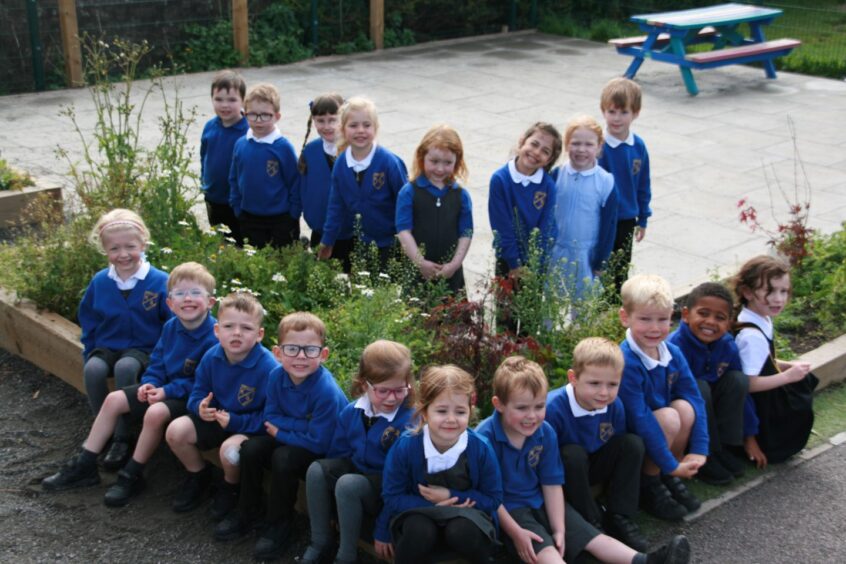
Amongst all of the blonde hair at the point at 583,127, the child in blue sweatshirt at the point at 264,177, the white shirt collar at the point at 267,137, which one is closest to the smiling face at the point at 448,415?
the blonde hair at the point at 583,127

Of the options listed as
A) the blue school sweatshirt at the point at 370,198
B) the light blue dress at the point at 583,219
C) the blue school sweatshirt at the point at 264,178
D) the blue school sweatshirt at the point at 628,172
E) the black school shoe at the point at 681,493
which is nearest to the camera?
the black school shoe at the point at 681,493

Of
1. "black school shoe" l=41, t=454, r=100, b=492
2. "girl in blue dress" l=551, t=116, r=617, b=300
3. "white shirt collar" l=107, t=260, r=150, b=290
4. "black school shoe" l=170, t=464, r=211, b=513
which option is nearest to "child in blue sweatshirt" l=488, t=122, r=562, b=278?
"girl in blue dress" l=551, t=116, r=617, b=300

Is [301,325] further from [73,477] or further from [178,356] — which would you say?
[73,477]

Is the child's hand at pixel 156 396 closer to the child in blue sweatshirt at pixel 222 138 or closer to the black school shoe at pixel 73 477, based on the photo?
the black school shoe at pixel 73 477

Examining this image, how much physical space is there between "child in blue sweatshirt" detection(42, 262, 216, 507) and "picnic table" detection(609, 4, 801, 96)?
9839 millimetres

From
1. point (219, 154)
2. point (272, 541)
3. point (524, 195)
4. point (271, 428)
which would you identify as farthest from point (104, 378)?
point (524, 195)

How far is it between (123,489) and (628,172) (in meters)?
3.42

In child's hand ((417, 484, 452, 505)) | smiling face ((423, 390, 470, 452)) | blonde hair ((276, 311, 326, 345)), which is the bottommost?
child's hand ((417, 484, 452, 505))

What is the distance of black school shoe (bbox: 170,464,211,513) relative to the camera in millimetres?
4711

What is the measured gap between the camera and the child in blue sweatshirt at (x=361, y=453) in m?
4.18

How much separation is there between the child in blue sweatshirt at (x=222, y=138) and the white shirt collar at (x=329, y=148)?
75 cm

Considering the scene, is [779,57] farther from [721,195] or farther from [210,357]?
[210,357]

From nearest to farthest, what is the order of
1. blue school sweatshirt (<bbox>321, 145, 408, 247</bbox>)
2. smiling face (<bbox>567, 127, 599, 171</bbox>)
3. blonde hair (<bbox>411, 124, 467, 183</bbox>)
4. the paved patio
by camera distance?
blonde hair (<bbox>411, 124, 467, 183</bbox>) → smiling face (<bbox>567, 127, 599, 171</bbox>) → blue school sweatshirt (<bbox>321, 145, 408, 247</bbox>) → the paved patio

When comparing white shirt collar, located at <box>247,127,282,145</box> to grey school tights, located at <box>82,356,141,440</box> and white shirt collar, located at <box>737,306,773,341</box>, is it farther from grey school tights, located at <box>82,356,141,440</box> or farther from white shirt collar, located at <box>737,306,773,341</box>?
white shirt collar, located at <box>737,306,773,341</box>
